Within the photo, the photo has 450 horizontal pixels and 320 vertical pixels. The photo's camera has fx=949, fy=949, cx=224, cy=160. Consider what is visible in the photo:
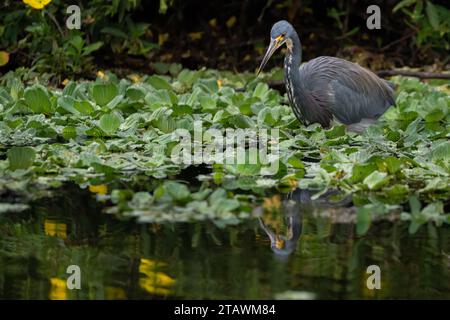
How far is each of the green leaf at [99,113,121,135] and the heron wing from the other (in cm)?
155

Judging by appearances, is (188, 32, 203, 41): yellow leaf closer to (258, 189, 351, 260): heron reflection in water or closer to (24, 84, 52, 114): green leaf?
(24, 84, 52, 114): green leaf

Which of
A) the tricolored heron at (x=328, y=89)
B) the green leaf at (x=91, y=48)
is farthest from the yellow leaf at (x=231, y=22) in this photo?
the tricolored heron at (x=328, y=89)

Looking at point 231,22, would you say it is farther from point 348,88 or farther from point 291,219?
point 291,219

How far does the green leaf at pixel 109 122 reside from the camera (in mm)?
6008

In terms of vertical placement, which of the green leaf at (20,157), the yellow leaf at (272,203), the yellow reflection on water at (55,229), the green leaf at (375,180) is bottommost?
the yellow reflection on water at (55,229)

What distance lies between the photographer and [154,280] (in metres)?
3.51

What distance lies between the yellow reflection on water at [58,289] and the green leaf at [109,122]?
2.57 meters

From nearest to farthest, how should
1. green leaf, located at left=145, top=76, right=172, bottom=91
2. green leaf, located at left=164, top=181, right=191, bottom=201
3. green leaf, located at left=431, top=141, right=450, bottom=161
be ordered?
green leaf, located at left=164, top=181, right=191, bottom=201, green leaf, located at left=431, top=141, right=450, bottom=161, green leaf, located at left=145, top=76, right=172, bottom=91

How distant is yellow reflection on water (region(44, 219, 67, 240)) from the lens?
13.6ft

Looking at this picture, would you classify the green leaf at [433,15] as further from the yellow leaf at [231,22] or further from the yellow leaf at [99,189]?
the yellow leaf at [99,189]

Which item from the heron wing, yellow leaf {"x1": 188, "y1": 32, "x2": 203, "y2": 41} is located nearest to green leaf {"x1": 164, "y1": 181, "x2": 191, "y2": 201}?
the heron wing

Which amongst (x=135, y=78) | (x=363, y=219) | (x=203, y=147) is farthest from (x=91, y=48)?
(x=363, y=219)

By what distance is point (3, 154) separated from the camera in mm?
5668

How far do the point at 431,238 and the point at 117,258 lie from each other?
1.39m
